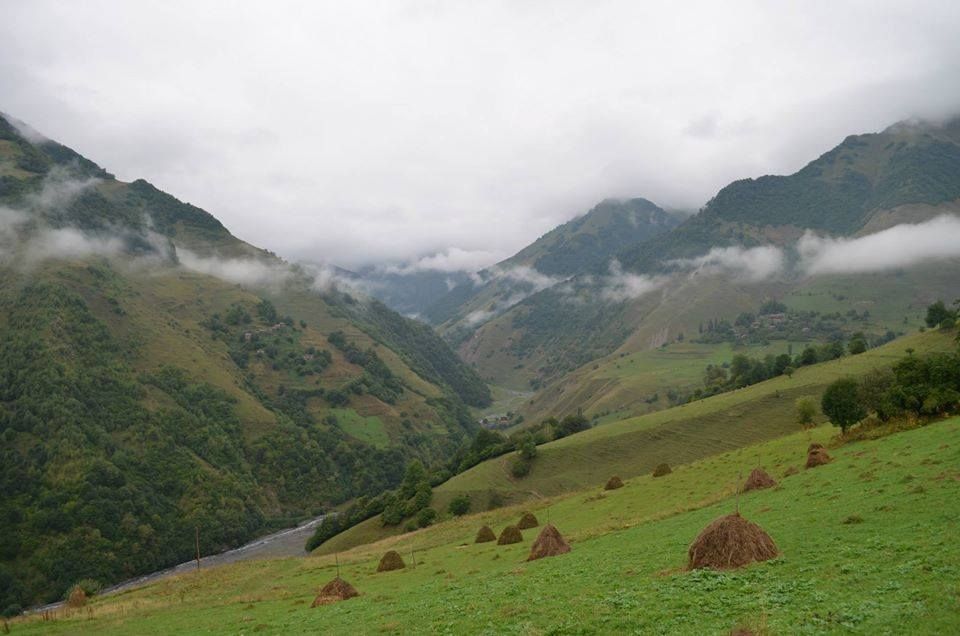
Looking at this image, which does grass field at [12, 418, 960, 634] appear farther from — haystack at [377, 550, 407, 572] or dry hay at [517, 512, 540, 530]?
dry hay at [517, 512, 540, 530]

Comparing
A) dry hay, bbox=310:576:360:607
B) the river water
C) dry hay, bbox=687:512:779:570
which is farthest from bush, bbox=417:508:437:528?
dry hay, bbox=687:512:779:570

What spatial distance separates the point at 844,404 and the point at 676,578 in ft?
146

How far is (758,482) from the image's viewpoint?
46.0 meters

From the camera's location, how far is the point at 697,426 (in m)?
113

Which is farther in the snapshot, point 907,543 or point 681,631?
point 907,543

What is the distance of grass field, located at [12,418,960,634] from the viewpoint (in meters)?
17.6

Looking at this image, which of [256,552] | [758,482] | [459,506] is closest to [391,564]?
[758,482]

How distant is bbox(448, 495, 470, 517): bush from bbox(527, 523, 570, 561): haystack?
6578 cm

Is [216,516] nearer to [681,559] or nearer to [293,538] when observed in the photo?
[293,538]

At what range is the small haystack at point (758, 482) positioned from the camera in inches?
1795

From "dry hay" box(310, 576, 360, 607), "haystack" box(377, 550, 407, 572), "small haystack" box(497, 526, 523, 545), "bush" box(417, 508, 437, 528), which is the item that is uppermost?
"dry hay" box(310, 576, 360, 607)

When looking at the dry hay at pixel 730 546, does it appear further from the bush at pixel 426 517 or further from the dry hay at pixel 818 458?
the bush at pixel 426 517

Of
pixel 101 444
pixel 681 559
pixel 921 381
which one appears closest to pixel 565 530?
pixel 681 559

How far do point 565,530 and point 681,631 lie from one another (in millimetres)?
37332
